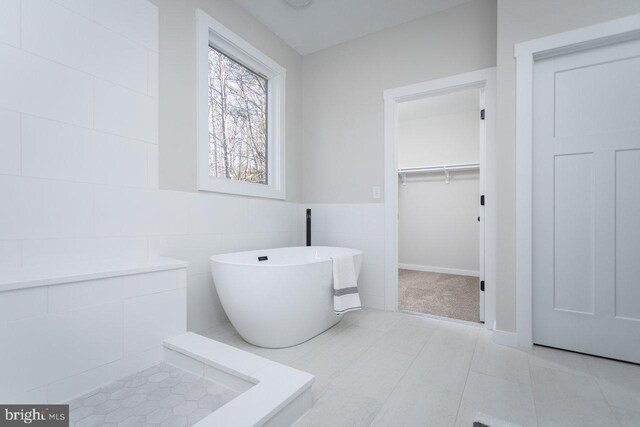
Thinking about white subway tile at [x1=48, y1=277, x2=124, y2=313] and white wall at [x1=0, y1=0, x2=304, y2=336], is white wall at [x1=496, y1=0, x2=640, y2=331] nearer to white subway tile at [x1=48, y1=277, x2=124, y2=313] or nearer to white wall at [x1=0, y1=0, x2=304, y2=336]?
white wall at [x1=0, y1=0, x2=304, y2=336]

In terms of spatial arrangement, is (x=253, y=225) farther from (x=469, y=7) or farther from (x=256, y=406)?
(x=469, y=7)

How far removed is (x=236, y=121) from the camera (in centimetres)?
259

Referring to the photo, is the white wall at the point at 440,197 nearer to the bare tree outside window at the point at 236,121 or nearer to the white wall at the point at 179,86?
the bare tree outside window at the point at 236,121

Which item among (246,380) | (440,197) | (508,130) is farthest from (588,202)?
(440,197)

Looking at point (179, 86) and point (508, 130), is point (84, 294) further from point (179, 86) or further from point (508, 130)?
point (508, 130)

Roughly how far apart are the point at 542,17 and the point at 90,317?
298 cm

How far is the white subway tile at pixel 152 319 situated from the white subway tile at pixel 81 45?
1.23 meters

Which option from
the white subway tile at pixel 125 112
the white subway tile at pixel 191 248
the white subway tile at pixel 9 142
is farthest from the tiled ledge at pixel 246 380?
the white subway tile at pixel 125 112

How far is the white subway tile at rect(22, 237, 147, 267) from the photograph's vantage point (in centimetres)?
136

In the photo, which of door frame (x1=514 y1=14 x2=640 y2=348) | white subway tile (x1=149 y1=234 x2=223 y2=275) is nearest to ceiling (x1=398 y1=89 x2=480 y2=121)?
door frame (x1=514 y1=14 x2=640 y2=348)

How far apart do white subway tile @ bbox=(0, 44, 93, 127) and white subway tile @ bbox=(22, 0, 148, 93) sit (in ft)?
0.18

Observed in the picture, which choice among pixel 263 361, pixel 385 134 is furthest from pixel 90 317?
pixel 385 134

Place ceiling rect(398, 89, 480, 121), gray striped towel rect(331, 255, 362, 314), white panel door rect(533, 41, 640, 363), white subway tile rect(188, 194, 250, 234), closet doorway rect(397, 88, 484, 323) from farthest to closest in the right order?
1. closet doorway rect(397, 88, 484, 323)
2. ceiling rect(398, 89, 480, 121)
3. white subway tile rect(188, 194, 250, 234)
4. gray striped towel rect(331, 255, 362, 314)
5. white panel door rect(533, 41, 640, 363)

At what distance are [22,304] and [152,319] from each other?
53 cm
